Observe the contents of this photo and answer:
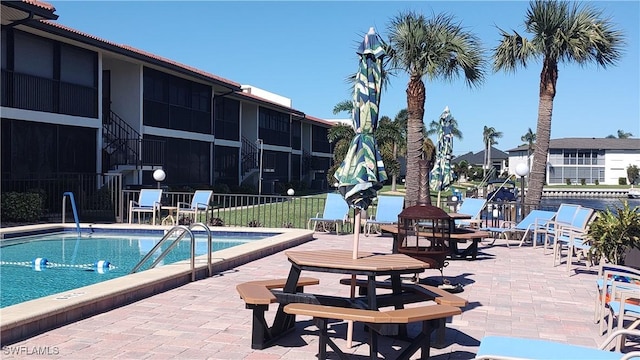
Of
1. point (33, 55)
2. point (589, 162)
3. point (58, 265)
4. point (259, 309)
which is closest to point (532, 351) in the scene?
point (259, 309)

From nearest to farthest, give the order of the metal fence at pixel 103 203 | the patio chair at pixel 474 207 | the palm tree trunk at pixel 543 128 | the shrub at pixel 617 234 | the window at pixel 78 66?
the shrub at pixel 617 234 < the patio chair at pixel 474 207 < the palm tree trunk at pixel 543 128 < the metal fence at pixel 103 203 < the window at pixel 78 66

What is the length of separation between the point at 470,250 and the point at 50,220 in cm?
1129

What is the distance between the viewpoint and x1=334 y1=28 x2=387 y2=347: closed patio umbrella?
5.42 metres

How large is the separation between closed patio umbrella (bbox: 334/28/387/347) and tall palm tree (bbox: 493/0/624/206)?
10.1 m

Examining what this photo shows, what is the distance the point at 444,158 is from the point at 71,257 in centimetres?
985

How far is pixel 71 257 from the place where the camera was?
11.1 metres

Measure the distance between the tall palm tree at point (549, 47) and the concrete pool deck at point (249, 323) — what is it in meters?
6.59

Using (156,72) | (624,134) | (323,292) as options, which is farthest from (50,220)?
(624,134)

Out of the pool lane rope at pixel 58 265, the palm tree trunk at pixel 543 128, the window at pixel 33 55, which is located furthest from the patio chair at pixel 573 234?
the window at pixel 33 55

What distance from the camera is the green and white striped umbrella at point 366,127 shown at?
5422mm

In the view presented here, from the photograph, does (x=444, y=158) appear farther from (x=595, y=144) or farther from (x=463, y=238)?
(x=595, y=144)

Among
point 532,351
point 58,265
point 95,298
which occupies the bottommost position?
point 58,265

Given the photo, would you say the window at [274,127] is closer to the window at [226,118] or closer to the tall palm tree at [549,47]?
the window at [226,118]

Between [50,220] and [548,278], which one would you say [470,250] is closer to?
[548,278]
